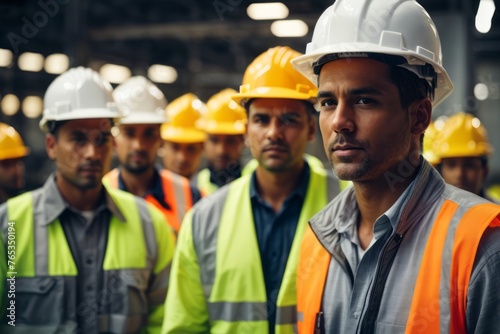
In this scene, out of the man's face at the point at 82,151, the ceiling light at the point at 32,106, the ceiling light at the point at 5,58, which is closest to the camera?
the man's face at the point at 82,151

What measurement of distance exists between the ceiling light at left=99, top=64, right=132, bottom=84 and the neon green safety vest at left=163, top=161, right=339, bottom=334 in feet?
46.4

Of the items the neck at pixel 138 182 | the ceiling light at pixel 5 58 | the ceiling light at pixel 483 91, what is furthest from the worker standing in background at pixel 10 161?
the ceiling light at pixel 483 91

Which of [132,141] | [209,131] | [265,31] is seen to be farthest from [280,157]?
[265,31]

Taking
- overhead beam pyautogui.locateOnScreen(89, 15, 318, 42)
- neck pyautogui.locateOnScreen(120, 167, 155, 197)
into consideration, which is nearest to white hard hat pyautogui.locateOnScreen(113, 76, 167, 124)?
neck pyautogui.locateOnScreen(120, 167, 155, 197)

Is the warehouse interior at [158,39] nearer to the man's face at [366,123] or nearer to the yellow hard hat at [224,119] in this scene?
the yellow hard hat at [224,119]

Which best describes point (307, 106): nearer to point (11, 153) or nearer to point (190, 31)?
point (11, 153)

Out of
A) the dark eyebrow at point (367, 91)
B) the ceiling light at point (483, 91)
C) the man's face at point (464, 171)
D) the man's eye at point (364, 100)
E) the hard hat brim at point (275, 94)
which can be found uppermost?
the ceiling light at point (483, 91)

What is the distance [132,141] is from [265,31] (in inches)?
284

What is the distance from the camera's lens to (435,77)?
8.09 ft

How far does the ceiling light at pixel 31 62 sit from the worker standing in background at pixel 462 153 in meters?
11.0

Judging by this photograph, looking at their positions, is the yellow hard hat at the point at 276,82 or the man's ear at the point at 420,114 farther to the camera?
the yellow hard hat at the point at 276,82

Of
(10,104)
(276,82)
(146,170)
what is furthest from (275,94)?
(10,104)

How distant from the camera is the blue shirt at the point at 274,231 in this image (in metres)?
3.37

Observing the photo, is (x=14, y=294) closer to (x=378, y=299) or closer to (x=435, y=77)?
(x=378, y=299)
